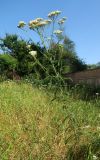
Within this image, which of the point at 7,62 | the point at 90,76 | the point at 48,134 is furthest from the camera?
the point at 7,62

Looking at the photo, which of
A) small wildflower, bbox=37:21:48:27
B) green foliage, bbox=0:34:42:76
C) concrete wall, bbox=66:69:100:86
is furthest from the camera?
green foliage, bbox=0:34:42:76

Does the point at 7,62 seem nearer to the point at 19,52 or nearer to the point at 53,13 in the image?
the point at 19,52

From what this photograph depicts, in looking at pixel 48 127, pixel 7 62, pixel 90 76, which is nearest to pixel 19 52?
pixel 7 62

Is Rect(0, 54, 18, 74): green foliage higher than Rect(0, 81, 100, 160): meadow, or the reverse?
Rect(0, 54, 18, 74): green foliage

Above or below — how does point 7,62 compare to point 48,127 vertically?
above

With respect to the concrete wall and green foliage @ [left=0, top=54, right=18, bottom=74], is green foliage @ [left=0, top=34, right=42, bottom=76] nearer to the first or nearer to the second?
green foliage @ [left=0, top=54, right=18, bottom=74]

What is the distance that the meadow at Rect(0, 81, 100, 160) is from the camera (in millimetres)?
4285

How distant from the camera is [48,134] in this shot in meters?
4.73

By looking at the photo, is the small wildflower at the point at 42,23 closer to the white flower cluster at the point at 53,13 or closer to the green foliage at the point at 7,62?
the white flower cluster at the point at 53,13

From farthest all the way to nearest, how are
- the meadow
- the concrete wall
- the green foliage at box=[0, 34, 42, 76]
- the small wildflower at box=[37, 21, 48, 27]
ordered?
the green foliage at box=[0, 34, 42, 76]
the concrete wall
the small wildflower at box=[37, 21, 48, 27]
the meadow

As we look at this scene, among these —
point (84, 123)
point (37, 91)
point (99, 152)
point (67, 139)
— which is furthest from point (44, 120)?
point (37, 91)

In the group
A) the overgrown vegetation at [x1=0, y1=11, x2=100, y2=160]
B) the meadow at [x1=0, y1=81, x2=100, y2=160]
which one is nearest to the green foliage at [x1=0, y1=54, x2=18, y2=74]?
the overgrown vegetation at [x1=0, y1=11, x2=100, y2=160]

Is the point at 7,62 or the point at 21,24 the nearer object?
the point at 21,24

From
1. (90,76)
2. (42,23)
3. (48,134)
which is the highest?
(42,23)
